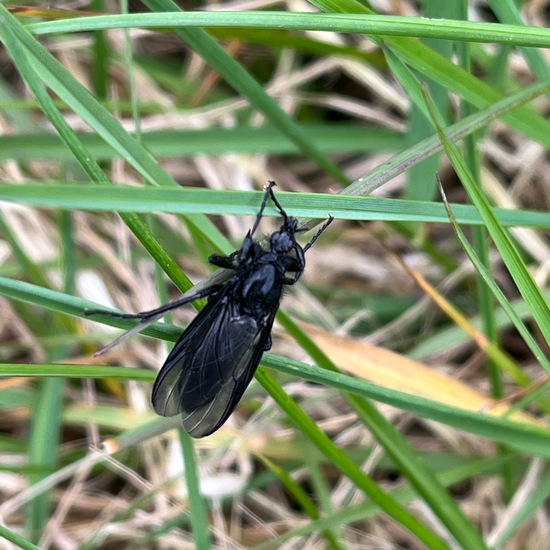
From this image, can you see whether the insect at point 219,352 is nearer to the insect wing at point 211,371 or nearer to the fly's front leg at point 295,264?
the insect wing at point 211,371

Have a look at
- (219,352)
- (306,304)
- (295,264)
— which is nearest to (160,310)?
(219,352)

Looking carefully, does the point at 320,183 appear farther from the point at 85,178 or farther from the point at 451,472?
the point at 451,472

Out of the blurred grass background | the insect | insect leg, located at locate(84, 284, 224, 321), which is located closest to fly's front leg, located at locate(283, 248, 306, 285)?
the insect

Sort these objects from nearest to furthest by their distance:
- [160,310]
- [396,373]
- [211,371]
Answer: [160,310]
[211,371]
[396,373]

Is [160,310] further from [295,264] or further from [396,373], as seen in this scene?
[396,373]

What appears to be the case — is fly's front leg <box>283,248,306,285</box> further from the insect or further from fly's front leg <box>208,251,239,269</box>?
fly's front leg <box>208,251,239,269</box>
